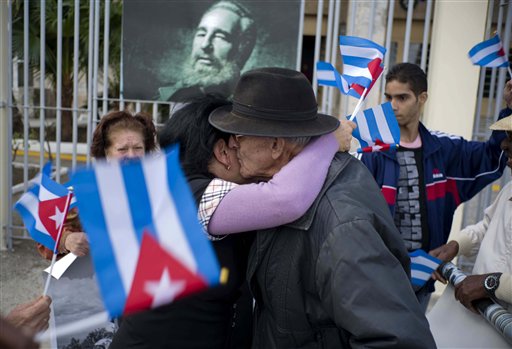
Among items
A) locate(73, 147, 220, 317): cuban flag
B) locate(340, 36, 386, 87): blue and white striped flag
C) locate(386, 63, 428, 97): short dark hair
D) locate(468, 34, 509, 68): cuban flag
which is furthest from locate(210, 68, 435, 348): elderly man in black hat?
locate(468, 34, 509, 68): cuban flag

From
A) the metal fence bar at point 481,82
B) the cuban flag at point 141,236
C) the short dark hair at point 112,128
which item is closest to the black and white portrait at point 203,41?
the metal fence bar at point 481,82

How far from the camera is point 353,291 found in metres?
1.46

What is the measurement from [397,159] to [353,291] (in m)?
1.75

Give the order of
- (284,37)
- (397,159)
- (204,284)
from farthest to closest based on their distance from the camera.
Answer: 1. (284,37)
2. (397,159)
3. (204,284)

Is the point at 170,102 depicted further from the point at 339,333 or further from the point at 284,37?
the point at 339,333

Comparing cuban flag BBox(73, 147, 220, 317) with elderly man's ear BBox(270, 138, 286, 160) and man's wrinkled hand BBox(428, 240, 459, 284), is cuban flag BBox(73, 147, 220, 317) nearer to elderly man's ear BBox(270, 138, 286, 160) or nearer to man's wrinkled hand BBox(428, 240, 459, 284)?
elderly man's ear BBox(270, 138, 286, 160)

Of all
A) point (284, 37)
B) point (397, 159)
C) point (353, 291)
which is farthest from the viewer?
point (284, 37)

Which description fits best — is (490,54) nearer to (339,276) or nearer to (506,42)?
(506,42)

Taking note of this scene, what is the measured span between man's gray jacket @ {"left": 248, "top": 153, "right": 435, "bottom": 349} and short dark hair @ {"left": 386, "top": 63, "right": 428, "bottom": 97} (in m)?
1.62

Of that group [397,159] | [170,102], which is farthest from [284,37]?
[397,159]

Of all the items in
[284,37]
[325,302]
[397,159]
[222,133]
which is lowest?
[325,302]

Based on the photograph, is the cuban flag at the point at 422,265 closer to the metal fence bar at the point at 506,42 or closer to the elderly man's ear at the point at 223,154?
the elderly man's ear at the point at 223,154

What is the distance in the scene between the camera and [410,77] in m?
3.25

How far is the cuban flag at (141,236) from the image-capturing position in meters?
1.08
